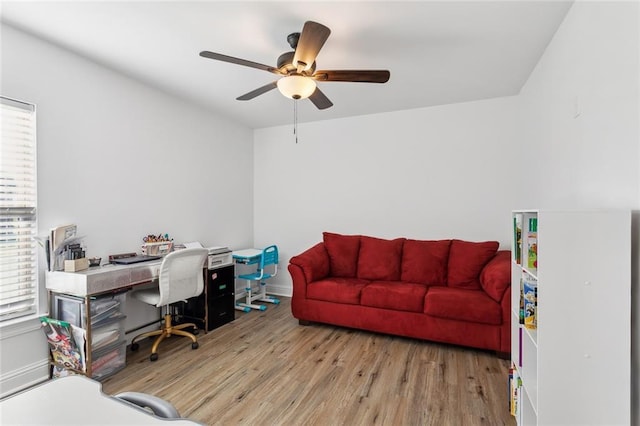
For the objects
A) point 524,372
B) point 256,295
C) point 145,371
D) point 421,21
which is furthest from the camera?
point 256,295

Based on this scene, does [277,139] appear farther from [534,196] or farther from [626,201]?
[626,201]

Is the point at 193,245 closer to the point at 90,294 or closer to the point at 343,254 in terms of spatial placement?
the point at 90,294

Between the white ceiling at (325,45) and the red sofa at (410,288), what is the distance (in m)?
1.81

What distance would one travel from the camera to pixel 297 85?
91.0 inches

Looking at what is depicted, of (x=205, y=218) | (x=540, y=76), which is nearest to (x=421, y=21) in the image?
(x=540, y=76)

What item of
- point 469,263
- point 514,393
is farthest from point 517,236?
point 469,263

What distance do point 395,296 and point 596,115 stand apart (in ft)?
7.08

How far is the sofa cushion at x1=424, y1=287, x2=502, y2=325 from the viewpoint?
2.83 meters

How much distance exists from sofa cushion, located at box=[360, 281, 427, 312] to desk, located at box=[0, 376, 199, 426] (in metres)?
2.65

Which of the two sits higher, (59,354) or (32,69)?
(32,69)

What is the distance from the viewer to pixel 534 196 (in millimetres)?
3033

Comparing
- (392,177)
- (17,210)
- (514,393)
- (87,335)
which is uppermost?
(392,177)

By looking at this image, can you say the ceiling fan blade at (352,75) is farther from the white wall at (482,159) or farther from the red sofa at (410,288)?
the red sofa at (410,288)

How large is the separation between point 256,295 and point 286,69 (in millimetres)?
3303
